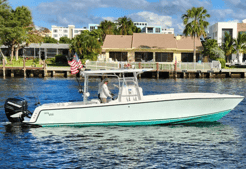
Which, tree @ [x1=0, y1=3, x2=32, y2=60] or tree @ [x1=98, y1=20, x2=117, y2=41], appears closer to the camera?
tree @ [x1=0, y1=3, x2=32, y2=60]

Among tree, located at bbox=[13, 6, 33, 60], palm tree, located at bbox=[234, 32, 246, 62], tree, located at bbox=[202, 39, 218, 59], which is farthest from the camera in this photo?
palm tree, located at bbox=[234, 32, 246, 62]

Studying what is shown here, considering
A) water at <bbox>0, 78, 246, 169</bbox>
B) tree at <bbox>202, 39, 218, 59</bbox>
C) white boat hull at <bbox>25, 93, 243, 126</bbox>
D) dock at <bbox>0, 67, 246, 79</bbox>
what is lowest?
water at <bbox>0, 78, 246, 169</bbox>

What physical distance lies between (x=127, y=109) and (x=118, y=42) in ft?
154

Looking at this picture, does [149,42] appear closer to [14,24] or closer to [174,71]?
[174,71]

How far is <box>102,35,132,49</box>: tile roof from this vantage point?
59.4 meters

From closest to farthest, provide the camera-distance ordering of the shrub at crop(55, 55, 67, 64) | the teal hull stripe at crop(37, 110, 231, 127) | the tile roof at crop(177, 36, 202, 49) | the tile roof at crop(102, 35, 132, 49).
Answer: the teal hull stripe at crop(37, 110, 231, 127) → the tile roof at crop(102, 35, 132, 49) → the tile roof at crop(177, 36, 202, 49) → the shrub at crop(55, 55, 67, 64)

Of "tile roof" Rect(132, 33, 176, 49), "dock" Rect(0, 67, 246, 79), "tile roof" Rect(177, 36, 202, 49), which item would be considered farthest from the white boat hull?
"tile roof" Rect(177, 36, 202, 49)

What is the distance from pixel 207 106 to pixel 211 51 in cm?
4711

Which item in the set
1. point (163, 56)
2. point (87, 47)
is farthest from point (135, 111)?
point (87, 47)

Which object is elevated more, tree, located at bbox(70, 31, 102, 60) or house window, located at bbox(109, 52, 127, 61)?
tree, located at bbox(70, 31, 102, 60)

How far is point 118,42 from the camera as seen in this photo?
6062cm

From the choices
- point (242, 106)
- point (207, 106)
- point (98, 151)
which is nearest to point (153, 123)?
point (207, 106)

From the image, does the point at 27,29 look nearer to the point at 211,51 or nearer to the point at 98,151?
the point at 211,51

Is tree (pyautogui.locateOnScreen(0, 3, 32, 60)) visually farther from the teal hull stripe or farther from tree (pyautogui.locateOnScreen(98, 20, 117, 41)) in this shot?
the teal hull stripe
